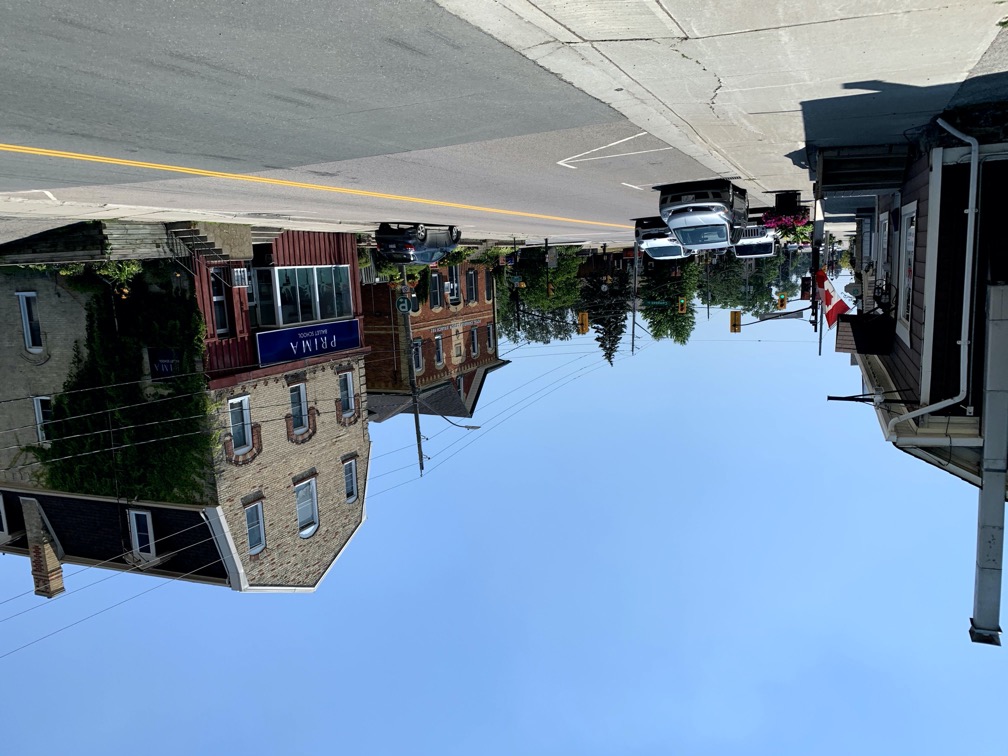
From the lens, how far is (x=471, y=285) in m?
37.3

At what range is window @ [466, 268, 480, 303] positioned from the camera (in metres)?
37.0

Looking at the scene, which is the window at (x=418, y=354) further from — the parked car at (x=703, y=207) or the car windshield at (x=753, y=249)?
the car windshield at (x=753, y=249)

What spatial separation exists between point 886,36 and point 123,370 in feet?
66.0

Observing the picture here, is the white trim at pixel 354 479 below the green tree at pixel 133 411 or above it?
below

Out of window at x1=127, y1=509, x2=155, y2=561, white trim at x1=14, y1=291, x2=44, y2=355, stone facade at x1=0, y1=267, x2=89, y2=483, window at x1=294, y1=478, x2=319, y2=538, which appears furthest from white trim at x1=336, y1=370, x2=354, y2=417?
white trim at x1=14, y1=291, x2=44, y2=355

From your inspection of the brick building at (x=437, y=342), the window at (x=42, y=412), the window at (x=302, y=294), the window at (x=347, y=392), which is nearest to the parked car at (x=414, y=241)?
the window at (x=302, y=294)

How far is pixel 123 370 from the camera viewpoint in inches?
741

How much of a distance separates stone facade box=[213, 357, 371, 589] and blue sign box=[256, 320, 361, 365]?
1.83ft

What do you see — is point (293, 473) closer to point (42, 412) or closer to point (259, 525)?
point (259, 525)

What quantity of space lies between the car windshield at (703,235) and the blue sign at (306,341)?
12422 millimetres

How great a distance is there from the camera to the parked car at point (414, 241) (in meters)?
21.8

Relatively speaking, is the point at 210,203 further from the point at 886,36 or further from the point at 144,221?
the point at 886,36

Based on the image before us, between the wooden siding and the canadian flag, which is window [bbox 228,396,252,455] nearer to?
the canadian flag

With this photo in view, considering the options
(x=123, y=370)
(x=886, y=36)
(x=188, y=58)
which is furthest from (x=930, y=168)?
(x=123, y=370)
